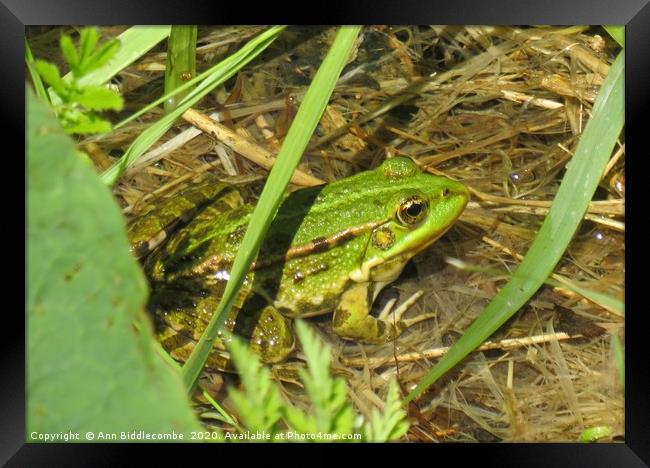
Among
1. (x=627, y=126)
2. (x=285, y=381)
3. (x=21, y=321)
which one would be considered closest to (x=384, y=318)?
(x=285, y=381)

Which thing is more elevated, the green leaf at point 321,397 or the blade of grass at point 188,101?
the blade of grass at point 188,101

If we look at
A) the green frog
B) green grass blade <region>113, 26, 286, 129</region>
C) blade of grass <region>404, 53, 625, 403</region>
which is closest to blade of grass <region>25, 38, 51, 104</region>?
green grass blade <region>113, 26, 286, 129</region>

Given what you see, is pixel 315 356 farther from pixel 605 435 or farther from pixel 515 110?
pixel 515 110

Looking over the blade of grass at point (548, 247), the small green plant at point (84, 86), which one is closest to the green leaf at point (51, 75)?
the small green plant at point (84, 86)

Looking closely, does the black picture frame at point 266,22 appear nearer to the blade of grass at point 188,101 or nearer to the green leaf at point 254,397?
the green leaf at point 254,397

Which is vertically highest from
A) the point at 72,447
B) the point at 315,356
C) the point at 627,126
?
the point at 627,126

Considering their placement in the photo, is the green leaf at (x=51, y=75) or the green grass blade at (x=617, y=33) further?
the green grass blade at (x=617, y=33)

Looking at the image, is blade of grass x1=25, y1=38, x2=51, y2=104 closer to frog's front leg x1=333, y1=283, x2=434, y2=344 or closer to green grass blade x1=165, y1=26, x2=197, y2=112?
green grass blade x1=165, y1=26, x2=197, y2=112
